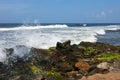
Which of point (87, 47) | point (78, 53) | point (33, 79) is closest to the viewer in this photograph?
point (33, 79)

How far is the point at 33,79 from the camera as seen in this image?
12.5 meters

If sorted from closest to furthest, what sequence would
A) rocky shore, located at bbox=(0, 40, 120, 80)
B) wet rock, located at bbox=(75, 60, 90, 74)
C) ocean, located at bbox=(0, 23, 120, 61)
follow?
1. rocky shore, located at bbox=(0, 40, 120, 80)
2. wet rock, located at bbox=(75, 60, 90, 74)
3. ocean, located at bbox=(0, 23, 120, 61)

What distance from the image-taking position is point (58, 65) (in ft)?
47.5

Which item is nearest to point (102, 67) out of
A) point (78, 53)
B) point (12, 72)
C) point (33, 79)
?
point (33, 79)

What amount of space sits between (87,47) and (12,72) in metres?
6.68

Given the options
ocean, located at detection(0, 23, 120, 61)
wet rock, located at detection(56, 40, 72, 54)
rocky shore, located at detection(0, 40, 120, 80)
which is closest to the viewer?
rocky shore, located at detection(0, 40, 120, 80)

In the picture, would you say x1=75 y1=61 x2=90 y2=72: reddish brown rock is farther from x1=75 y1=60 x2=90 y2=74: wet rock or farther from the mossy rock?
the mossy rock

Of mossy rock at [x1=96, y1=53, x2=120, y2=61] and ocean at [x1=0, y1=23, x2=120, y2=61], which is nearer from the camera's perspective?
mossy rock at [x1=96, y1=53, x2=120, y2=61]

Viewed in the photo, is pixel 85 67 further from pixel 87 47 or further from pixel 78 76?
pixel 87 47

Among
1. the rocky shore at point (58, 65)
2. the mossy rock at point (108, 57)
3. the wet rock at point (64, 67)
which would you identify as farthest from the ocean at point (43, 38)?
the mossy rock at point (108, 57)

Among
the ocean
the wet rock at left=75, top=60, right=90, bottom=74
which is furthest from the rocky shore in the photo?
the ocean

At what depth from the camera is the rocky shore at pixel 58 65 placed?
42.2 ft

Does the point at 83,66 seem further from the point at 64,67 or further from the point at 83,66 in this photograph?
the point at 64,67

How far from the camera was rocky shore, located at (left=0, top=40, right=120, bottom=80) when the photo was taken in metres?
12.9
